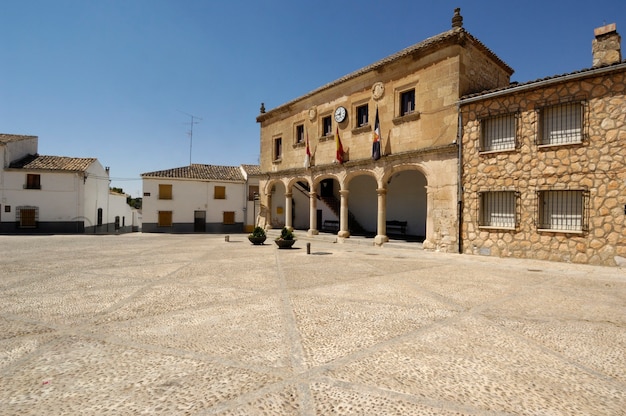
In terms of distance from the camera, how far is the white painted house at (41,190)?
75.4 feet

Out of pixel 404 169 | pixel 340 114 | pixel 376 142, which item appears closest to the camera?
pixel 404 169

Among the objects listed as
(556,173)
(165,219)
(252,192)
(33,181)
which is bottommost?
Answer: (165,219)

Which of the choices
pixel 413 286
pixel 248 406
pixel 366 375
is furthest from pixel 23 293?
pixel 413 286

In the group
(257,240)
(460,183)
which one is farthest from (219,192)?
(460,183)

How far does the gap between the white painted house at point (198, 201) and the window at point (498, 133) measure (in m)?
18.7

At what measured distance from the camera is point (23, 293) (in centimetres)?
575

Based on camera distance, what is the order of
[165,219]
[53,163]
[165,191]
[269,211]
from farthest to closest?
[165,219] → [165,191] → [53,163] → [269,211]

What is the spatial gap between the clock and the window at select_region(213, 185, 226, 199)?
47.9ft

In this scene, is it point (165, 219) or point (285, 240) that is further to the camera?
point (165, 219)

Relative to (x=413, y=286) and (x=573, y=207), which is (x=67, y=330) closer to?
(x=413, y=286)

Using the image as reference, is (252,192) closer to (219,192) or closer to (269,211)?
(219,192)

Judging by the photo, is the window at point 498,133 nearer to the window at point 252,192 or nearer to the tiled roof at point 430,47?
the tiled roof at point 430,47

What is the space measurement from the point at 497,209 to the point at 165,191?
24426 millimetres

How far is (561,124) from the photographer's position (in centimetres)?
1040
